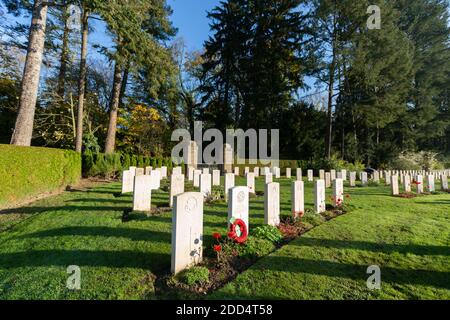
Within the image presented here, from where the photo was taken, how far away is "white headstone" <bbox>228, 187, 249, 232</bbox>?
182 inches

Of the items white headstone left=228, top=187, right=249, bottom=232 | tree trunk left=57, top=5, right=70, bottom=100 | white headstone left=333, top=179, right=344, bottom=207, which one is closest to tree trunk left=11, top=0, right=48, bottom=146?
tree trunk left=57, top=5, right=70, bottom=100

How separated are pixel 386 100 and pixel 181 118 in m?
19.7

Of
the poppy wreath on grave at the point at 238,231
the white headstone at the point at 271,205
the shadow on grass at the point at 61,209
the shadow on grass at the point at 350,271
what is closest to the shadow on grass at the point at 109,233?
the poppy wreath on grave at the point at 238,231

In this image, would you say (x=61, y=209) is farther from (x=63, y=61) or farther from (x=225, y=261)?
A: (x=63, y=61)

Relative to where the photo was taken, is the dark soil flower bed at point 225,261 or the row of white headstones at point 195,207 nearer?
the dark soil flower bed at point 225,261

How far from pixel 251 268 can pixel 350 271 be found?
1401 millimetres

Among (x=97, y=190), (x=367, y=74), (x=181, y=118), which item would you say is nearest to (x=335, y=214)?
(x=97, y=190)

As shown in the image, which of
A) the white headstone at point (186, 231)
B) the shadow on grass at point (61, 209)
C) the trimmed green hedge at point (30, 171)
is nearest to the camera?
the white headstone at point (186, 231)

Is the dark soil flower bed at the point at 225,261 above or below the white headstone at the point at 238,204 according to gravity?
below

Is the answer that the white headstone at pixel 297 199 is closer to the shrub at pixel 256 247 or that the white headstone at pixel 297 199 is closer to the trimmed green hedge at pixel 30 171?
the shrub at pixel 256 247

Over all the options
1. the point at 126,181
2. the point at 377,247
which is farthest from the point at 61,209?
the point at 377,247

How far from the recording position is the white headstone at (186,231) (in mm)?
3500

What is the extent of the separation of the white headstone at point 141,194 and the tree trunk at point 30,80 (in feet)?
20.5

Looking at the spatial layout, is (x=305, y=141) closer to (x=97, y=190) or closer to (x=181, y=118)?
(x=181, y=118)
